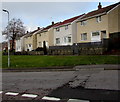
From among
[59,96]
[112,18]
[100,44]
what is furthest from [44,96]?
[112,18]

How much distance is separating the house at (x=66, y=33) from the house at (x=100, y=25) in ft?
9.01

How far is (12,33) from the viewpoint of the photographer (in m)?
58.2

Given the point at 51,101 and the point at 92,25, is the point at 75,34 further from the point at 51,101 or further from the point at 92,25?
the point at 51,101

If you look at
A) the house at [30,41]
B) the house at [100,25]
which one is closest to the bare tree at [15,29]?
the house at [30,41]

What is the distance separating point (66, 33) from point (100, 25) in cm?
1163

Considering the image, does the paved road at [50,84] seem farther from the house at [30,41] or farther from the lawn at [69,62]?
the house at [30,41]

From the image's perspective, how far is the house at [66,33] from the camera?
4047 centimetres

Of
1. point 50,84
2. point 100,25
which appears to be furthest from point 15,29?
point 50,84

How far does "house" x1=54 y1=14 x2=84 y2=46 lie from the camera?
40469 millimetres

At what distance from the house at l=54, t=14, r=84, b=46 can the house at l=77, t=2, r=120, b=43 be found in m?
2.74

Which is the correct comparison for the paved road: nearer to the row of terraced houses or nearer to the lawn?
the lawn

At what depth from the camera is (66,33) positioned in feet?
141

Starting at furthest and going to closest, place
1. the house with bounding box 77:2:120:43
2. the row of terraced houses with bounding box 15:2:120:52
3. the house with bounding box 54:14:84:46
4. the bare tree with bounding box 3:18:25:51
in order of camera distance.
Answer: the bare tree with bounding box 3:18:25:51 → the house with bounding box 54:14:84:46 → the row of terraced houses with bounding box 15:2:120:52 → the house with bounding box 77:2:120:43

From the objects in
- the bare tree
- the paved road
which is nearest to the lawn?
the paved road
